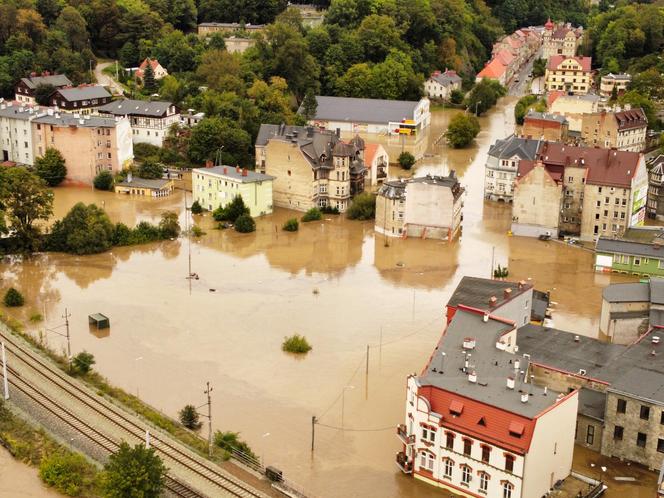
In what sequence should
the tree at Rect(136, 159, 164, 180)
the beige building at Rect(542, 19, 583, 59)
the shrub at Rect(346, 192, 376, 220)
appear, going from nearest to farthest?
the shrub at Rect(346, 192, 376, 220), the tree at Rect(136, 159, 164, 180), the beige building at Rect(542, 19, 583, 59)

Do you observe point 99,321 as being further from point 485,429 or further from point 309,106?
point 309,106

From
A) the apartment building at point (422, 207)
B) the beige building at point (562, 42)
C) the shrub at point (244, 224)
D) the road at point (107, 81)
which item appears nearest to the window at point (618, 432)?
the apartment building at point (422, 207)

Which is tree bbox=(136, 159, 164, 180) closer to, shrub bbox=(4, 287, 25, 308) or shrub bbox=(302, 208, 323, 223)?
shrub bbox=(302, 208, 323, 223)

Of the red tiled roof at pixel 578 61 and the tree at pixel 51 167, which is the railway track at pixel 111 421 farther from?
the red tiled roof at pixel 578 61

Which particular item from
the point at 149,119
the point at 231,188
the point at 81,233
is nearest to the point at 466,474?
the point at 81,233

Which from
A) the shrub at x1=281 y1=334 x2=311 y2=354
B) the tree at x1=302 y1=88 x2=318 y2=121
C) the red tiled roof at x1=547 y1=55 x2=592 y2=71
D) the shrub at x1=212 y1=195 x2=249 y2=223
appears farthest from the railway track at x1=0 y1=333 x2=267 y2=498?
the red tiled roof at x1=547 y1=55 x2=592 y2=71
